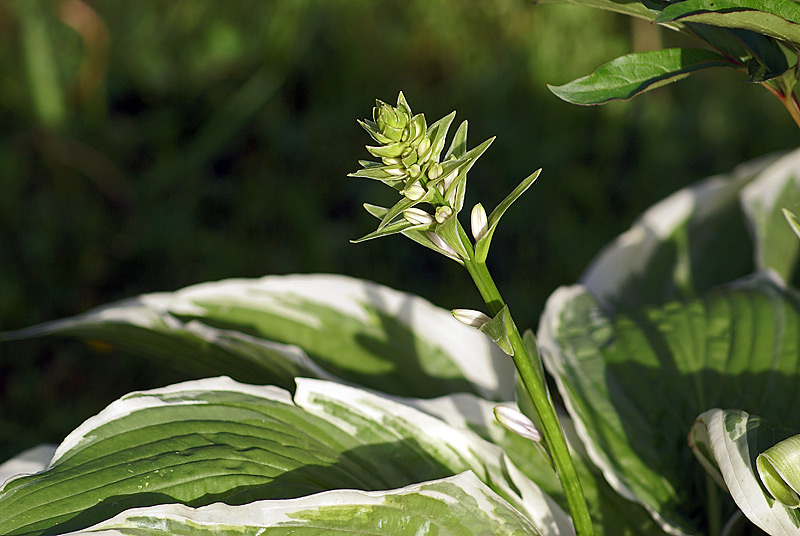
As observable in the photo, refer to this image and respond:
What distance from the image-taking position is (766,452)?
0.37 metres

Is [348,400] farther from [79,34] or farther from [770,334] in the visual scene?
[79,34]

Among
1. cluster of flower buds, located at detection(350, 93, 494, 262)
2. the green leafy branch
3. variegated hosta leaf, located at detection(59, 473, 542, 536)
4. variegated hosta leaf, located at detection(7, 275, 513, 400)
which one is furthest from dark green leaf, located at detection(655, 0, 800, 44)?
variegated hosta leaf, located at detection(7, 275, 513, 400)

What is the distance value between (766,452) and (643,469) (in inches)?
6.4

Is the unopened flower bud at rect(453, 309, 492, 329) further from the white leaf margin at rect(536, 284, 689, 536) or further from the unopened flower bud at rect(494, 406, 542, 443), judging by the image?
the white leaf margin at rect(536, 284, 689, 536)

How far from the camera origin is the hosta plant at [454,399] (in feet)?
1.22

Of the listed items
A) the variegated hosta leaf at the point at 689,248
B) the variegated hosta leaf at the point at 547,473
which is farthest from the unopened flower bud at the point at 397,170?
the variegated hosta leaf at the point at 689,248

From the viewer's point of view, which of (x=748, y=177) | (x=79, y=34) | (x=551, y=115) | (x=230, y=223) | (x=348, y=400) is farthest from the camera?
(x=79, y=34)

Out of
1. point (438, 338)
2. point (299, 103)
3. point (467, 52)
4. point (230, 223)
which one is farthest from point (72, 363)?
point (467, 52)

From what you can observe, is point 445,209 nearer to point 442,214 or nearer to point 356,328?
point 442,214

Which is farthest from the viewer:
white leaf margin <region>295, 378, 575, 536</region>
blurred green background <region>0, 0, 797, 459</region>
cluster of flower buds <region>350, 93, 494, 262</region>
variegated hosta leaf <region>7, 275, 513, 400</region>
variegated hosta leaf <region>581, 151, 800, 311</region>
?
blurred green background <region>0, 0, 797, 459</region>

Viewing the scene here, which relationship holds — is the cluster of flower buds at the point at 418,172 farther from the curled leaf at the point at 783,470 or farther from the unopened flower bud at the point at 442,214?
the curled leaf at the point at 783,470

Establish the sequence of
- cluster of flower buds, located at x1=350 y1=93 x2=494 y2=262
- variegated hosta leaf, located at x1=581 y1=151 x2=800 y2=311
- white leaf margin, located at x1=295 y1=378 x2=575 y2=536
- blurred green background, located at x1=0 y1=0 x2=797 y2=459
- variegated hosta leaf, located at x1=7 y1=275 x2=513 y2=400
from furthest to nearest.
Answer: blurred green background, located at x1=0 y1=0 x2=797 y2=459
variegated hosta leaf, located at x1=581 y1=151 x2=800 y2=311
variegated hosta leaf, located at x1=7 y1=275 x2=513 y2=400
white leaf margin, located at x1=295 y1=378 x2=575 y2=536
cluster of flower buds, located at x1=350 y1=93 x2=494 y2=262

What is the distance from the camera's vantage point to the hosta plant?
37cm

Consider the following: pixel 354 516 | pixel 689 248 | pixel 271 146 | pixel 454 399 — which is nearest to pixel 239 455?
pixel 354 516
